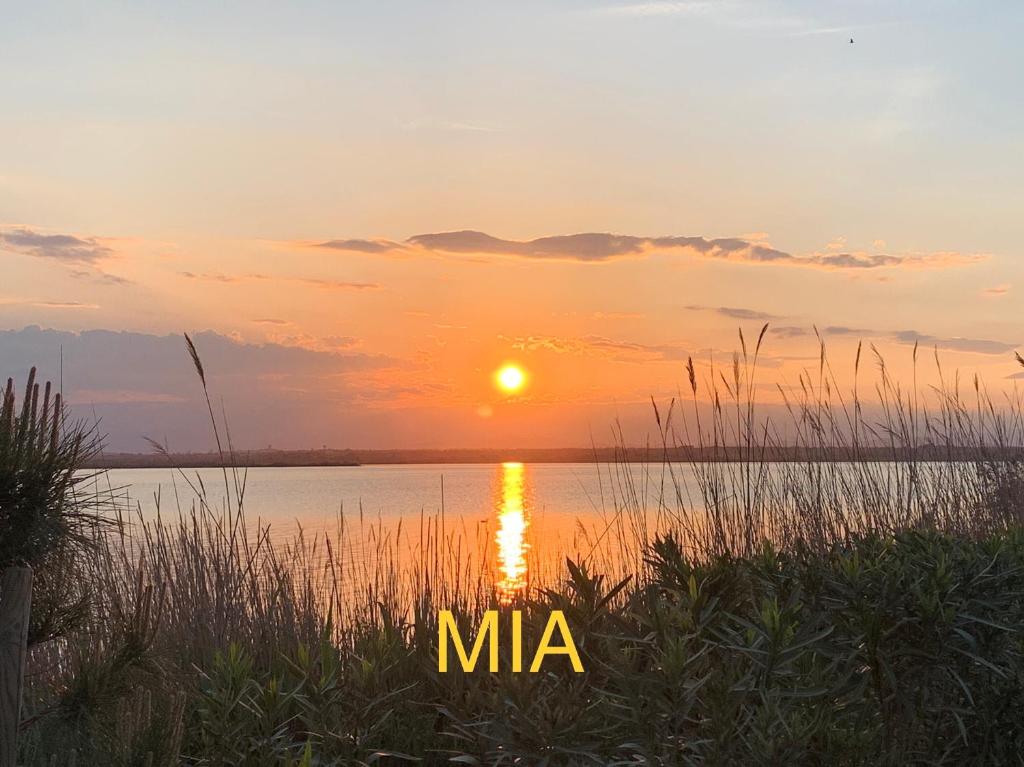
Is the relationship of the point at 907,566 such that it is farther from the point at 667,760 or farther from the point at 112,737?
the point at 112,737

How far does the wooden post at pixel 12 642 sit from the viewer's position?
2.45 m

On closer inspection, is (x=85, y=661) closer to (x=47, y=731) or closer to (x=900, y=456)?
(x=47, y=731)

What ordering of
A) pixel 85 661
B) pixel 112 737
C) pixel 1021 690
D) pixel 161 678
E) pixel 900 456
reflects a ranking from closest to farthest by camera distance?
1. pixel 112 737
2. pixel 1021 690
3. pixel 85 661
4. pixel 161 678
5. pixel 900 456

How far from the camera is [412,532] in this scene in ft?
63.0

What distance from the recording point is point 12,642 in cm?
247

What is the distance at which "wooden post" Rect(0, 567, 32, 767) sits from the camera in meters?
2.45

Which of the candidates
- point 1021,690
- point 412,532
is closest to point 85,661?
point 1021,690

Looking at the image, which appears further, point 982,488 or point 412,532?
point 412,532

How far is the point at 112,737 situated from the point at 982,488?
8.54 m

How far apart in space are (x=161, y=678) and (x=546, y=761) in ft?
5.65

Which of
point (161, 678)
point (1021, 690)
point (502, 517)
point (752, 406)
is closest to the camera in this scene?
point (1021, 690)

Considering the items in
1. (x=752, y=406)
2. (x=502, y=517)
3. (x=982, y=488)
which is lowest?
(x=502, y=517)

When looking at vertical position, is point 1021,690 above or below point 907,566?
below

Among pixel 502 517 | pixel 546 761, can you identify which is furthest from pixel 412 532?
pixel 546 761
